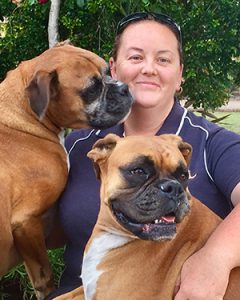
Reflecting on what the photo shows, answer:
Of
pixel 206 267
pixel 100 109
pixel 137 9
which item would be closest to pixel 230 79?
pixel 137 9

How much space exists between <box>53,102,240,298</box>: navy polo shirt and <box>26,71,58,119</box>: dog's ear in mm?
366

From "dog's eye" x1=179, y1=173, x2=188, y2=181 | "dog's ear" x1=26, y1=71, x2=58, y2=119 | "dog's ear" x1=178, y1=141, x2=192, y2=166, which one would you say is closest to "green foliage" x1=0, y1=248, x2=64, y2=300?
"dog's ear" x1=26, y1=71, x2=58, y2=119

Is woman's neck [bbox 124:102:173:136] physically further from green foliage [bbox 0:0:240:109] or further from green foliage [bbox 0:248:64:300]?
green foliage [bbox 0:0:240:109]

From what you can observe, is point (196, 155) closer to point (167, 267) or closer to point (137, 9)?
point (167, 267)

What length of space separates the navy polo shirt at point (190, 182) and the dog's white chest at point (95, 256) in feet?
0.89

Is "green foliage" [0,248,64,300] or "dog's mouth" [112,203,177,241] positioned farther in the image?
"green foliage" [0,248,64,300]

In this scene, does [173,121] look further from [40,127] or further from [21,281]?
[21,281]

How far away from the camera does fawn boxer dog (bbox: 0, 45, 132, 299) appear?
9.41 ft

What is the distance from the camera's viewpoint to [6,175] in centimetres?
286

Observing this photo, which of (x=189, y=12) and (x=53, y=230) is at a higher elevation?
(x=189, y=12)

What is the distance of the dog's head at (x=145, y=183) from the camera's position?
2223 mm

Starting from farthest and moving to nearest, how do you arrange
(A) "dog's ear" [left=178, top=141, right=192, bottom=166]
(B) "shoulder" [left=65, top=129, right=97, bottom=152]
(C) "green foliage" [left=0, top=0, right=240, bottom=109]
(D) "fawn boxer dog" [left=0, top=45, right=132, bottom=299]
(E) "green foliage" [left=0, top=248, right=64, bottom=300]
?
1. (C) "green foliage" [left=0, top=0, right=240, bottom=109]
2. (E) "green foliage" [left=0, top=248, right=64, bottom=300]
3. (B) "shoulder" [left=65, top=129, right=97, bottom=152]
4. (D) "fawn boxer dog" [left=0, top=45, right=132, bottom=299]
5. (A) "dog's ear" [left=178, top=141, right=192, bottom=166]

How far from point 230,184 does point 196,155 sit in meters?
0.29

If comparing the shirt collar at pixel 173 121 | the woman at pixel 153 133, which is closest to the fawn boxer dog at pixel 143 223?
the woman at pixel 153 133
